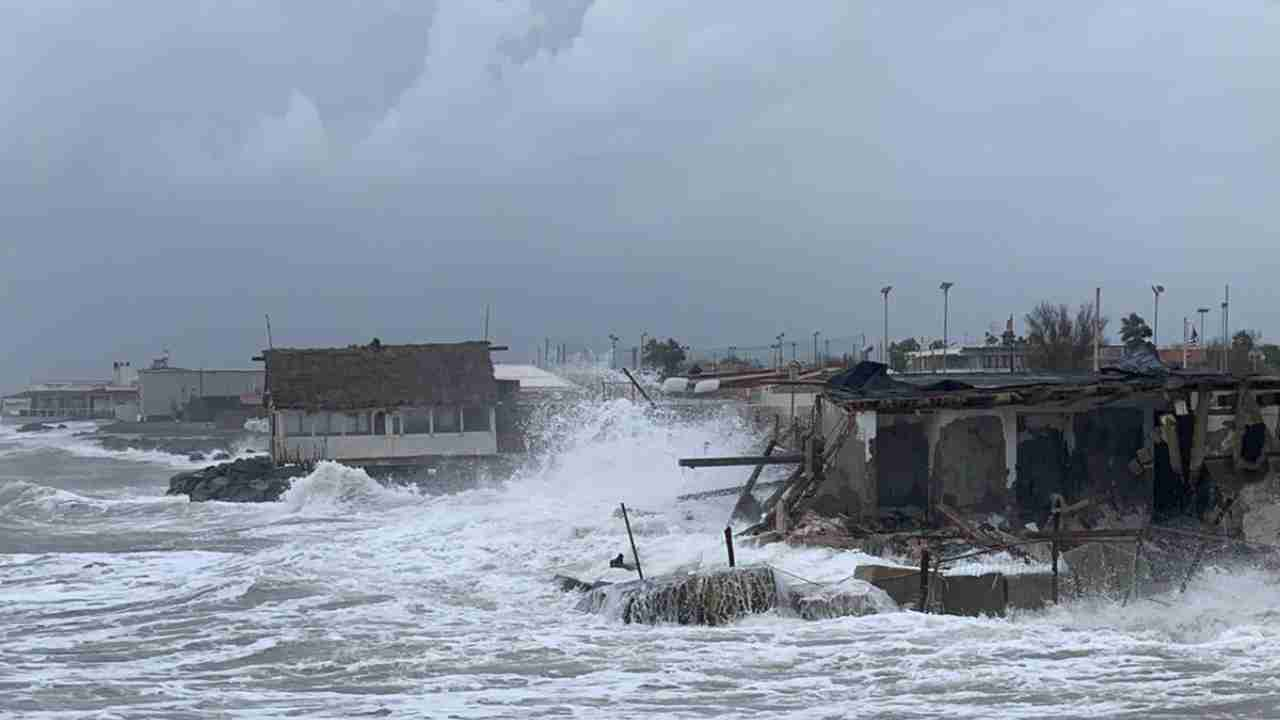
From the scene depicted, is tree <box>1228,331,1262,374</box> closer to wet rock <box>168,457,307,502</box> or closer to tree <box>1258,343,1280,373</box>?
tree <box>1258,343,1280,373</box>

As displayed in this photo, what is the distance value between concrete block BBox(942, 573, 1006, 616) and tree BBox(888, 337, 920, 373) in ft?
101

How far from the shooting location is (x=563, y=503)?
94.9 ft

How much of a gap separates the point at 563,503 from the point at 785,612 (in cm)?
1400

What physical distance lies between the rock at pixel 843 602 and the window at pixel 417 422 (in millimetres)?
25978

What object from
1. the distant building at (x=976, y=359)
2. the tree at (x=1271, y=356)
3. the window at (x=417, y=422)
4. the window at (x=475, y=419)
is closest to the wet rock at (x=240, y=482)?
the window at (x=417, y=422)

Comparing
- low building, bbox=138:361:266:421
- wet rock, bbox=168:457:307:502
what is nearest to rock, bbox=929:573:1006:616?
wet rock, bbox=168:457:307:502

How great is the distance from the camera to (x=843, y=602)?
15180 millimetres

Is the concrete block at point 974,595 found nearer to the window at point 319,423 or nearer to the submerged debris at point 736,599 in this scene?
the submerged debris at point 736,599

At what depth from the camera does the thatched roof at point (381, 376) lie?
130 ft

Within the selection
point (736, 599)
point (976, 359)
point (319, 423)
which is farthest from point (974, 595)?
point (976, 359)

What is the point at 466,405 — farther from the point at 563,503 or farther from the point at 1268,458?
the point at 1268,458

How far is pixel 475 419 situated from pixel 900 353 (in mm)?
24632

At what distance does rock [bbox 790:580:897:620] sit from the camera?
15.1m

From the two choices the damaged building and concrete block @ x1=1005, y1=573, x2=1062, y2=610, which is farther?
the damaged building
